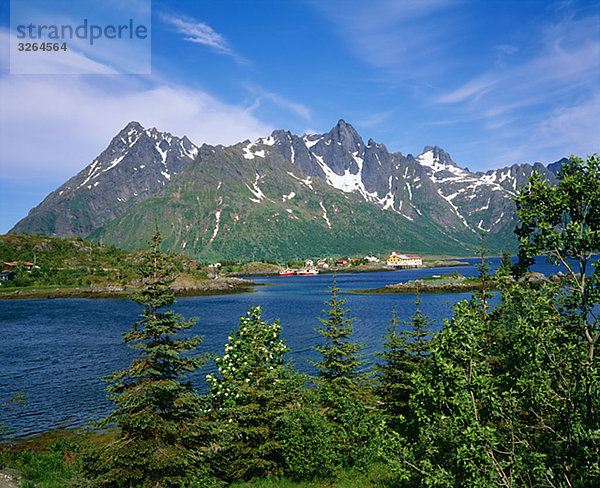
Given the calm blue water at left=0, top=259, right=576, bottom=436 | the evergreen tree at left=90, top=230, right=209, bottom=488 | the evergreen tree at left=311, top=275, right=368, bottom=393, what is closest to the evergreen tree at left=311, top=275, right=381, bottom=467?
the evergreen tree at left=311, top=275, right=368, bottom=393

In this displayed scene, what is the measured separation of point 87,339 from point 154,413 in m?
67.6

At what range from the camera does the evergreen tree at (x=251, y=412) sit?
20.1m

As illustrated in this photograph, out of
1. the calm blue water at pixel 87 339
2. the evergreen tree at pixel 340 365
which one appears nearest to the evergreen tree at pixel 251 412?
the evergreen tree at pixel 340 365

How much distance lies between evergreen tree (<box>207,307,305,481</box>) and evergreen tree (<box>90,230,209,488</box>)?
6.45 ft

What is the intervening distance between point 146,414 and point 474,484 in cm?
1394

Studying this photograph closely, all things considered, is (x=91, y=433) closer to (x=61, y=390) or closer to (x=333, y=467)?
(x=61, y=390)

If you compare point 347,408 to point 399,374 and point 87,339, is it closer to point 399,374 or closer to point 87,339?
point 399,374

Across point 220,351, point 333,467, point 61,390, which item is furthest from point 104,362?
point 333,467

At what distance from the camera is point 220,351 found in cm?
6019

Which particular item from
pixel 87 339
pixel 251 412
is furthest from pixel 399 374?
pixel 87 339

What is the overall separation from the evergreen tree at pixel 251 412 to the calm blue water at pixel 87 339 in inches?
363

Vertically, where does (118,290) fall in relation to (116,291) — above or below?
above

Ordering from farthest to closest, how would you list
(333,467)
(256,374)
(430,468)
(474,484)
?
1. (256,374)
2. (333,467)
3. (430,468)
4. (474,484)

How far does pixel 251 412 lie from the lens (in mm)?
20812
